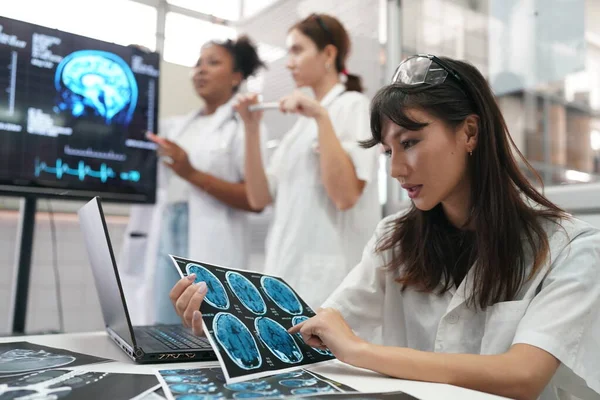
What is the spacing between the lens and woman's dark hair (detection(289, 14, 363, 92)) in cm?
A: 192

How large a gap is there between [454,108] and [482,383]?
18.8 inches

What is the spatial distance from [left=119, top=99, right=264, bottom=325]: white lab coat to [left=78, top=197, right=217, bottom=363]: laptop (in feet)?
3.53

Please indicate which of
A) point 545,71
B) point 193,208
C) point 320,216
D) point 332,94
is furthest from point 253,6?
point 545,71

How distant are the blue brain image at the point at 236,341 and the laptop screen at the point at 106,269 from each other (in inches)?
6.3

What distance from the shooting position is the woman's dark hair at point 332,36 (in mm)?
1920

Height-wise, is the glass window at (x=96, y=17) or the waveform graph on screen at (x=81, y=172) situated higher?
the glass window at (x=96, y=17)

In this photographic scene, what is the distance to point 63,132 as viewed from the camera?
5.96 feet

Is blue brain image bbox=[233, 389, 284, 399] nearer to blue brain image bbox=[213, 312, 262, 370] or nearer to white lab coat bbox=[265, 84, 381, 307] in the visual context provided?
blue brain image bbox=[213, 312, 262, 370]

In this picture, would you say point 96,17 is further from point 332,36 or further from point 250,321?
point 250,321

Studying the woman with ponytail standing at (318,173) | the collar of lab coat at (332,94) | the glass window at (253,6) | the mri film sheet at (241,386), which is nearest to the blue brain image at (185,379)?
the mri film sheet at (241,386)

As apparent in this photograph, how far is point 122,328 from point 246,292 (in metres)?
0.23

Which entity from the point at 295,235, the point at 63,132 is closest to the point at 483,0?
the point at 295,235

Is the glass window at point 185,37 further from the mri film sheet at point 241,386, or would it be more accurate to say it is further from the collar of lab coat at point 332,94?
the mri film sheet at point 241,386

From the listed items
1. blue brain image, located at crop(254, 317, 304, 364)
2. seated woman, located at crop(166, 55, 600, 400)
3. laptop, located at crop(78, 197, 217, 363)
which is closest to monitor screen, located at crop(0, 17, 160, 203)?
laptop, located at crop(78, 197, 217, 363)
